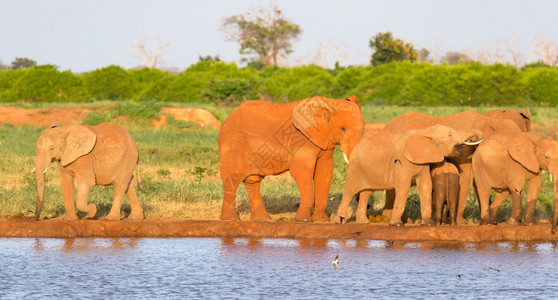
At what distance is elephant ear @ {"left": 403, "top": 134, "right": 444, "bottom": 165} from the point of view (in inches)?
497

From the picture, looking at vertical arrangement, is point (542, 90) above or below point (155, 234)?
above

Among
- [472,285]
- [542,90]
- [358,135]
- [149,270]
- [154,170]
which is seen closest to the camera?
[472,285]

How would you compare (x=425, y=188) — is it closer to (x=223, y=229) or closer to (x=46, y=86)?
(x=223, y=229)

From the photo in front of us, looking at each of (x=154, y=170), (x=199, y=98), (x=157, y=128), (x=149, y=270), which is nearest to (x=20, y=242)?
(x=149, y=270)

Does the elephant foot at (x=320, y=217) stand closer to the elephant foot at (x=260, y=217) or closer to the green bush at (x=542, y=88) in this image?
the elephant foot at (x=260, y=217)

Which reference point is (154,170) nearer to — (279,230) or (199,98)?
(279,230)

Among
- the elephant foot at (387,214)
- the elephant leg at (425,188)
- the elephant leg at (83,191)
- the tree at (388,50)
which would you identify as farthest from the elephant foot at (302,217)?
the tree at (388,50)

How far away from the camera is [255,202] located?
1440 cm

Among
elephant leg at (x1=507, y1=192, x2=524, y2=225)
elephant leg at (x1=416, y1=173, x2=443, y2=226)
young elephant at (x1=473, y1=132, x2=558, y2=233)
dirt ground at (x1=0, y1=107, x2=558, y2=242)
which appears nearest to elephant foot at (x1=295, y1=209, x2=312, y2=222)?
dirt ground at (x1=0, y1=107, x2=558, y2=242)

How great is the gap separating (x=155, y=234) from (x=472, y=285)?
474 centimetres

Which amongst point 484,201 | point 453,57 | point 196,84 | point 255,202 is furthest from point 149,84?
point 453,57

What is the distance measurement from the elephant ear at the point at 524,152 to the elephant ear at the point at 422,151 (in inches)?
35.4

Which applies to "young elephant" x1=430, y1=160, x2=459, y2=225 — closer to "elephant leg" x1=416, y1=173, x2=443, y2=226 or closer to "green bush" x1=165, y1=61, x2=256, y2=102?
"elephant leg" x1=416, y1=173, x2=443, y2=226

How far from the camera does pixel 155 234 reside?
13.2 metres
